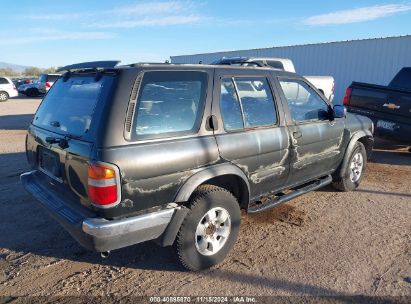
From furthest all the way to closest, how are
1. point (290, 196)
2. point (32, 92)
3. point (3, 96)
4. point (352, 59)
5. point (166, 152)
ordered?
point (32, 92) → point (3, 96) → point (352, 59) → point (290, 196) → point (166, 152)

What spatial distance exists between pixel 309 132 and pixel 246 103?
41.0 inches

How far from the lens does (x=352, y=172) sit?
5.50 meters

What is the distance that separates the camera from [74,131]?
297 cm

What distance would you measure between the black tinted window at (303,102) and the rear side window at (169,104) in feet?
4.38

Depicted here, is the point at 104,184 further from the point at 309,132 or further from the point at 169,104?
the point at 309,132

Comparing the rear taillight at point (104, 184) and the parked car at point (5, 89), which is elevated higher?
the rear taillight at point (104, 184)

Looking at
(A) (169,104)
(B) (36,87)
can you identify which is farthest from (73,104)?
(B) (36,87)

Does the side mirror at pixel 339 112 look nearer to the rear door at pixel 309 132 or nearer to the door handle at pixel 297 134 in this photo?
the rear door at pixel 309 132

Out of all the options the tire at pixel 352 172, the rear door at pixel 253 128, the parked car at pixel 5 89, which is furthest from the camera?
the parked car at pixel 5 89

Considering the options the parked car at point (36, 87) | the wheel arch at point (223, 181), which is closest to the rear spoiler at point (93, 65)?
the wheel arch at point (223, 181)

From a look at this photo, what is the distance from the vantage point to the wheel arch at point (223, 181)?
3.04 metres

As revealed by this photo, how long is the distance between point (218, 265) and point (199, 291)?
18.5 inches

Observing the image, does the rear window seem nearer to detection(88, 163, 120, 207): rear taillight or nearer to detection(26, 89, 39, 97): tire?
detection(88, 163, 120, 207): rear taillight

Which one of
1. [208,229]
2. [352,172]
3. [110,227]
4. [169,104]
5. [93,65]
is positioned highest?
→ [93,65]
